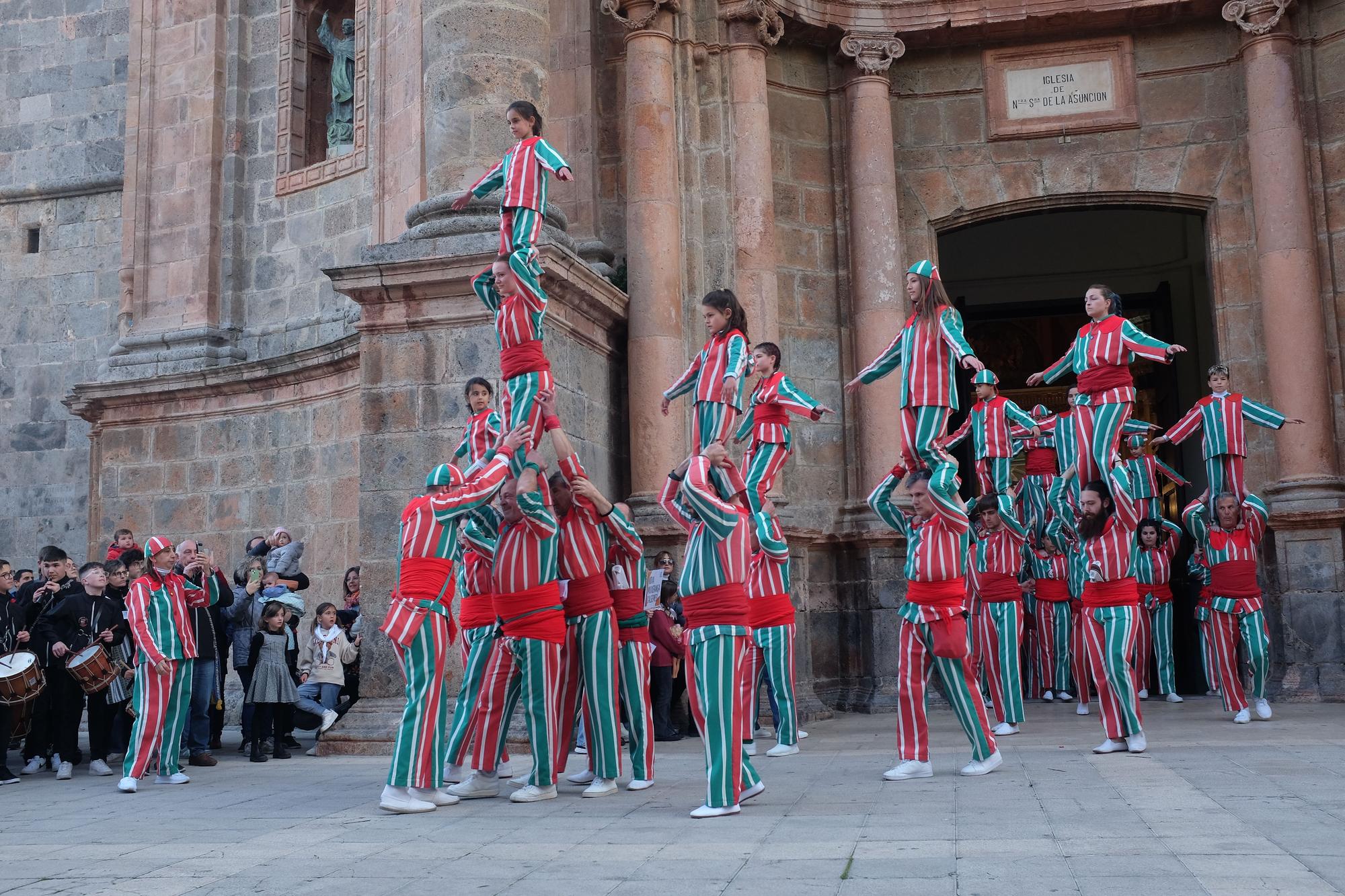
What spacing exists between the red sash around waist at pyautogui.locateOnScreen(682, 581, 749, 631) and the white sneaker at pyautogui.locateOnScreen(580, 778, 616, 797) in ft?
4.21

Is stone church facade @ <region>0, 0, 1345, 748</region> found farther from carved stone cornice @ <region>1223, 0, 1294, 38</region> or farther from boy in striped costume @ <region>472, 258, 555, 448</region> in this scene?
boy in striped costume @ <region>472, 258, 555, 448</region>

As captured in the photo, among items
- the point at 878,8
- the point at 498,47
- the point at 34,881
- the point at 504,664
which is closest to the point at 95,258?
the point at 498,47

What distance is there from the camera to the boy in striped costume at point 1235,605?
1098cm

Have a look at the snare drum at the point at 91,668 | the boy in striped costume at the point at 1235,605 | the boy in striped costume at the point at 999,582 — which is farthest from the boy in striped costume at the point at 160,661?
the boy in striped costume at the point at 1235,605

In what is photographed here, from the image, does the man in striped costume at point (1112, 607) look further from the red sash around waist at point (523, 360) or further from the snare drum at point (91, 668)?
the snare drum at point (91, 668)

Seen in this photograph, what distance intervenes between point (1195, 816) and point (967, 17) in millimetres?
10515

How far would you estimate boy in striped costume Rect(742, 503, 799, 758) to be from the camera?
9078 mm

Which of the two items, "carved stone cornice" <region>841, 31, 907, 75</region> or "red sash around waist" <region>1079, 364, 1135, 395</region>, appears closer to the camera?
"red sash around waist" <region>1079, 364, 1135, 395</region>

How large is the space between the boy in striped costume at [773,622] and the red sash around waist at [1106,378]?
275 cm

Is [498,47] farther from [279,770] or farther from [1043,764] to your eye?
[1043,764]

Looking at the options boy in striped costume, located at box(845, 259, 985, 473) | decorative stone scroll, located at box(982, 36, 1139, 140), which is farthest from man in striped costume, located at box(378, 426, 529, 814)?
decorative stone scroll, located at box(982, 36, 1139, 140)

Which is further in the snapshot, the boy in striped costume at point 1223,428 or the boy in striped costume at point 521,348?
the boy in striped costume at point 1223,428

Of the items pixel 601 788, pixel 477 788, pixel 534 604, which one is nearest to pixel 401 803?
pixel 477 788

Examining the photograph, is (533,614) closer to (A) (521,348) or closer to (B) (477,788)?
(B) (477,788)
